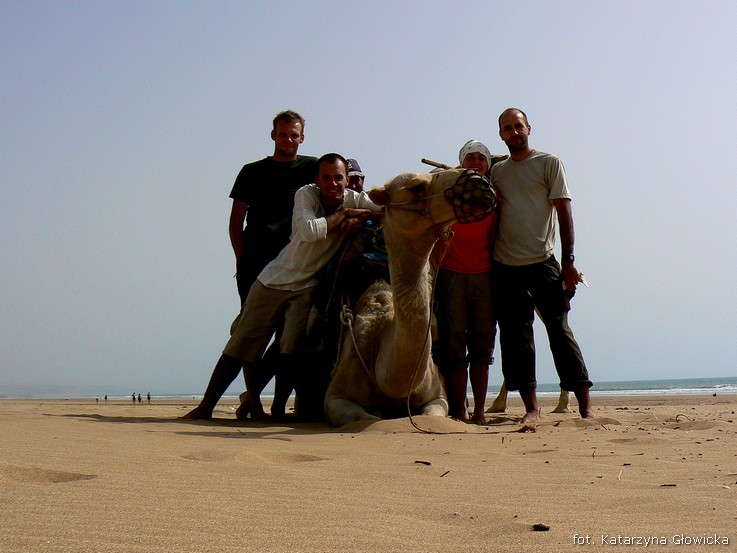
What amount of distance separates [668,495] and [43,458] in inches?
99.4

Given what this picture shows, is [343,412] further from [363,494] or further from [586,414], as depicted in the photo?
[363,494]

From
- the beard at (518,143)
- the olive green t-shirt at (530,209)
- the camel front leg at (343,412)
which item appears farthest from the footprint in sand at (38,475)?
the beard at (518,143)

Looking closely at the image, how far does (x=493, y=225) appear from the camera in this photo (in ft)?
22.6

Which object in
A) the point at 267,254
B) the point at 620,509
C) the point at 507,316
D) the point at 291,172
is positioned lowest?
the point at 620,509

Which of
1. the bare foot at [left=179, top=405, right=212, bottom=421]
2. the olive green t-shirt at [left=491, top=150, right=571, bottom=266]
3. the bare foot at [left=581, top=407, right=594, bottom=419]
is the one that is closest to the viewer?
the bare foot at [left=581, top=407, right=594, bottom=419]

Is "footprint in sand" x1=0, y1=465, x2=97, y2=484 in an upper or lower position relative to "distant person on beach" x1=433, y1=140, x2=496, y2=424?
lower

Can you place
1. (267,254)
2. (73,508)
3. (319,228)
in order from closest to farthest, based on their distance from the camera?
(73,508) < (319,228) < (267,254)

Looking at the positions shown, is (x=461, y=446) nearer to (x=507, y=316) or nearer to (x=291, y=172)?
(x=507, y=316)

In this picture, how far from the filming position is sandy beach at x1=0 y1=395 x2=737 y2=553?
212 cm

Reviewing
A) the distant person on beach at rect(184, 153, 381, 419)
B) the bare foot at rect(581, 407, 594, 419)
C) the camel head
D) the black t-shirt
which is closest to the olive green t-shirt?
the distant person on beach at rect(184, 153, 381, 419)

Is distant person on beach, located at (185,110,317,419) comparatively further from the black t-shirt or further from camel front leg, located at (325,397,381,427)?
camel front leg, located at (325,397,381,427)

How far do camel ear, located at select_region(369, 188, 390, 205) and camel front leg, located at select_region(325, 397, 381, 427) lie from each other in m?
1.66

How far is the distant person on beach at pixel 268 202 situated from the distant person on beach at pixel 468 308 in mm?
1720

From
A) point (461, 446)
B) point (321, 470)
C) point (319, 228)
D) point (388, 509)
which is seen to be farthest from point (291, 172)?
point (388, 509)
